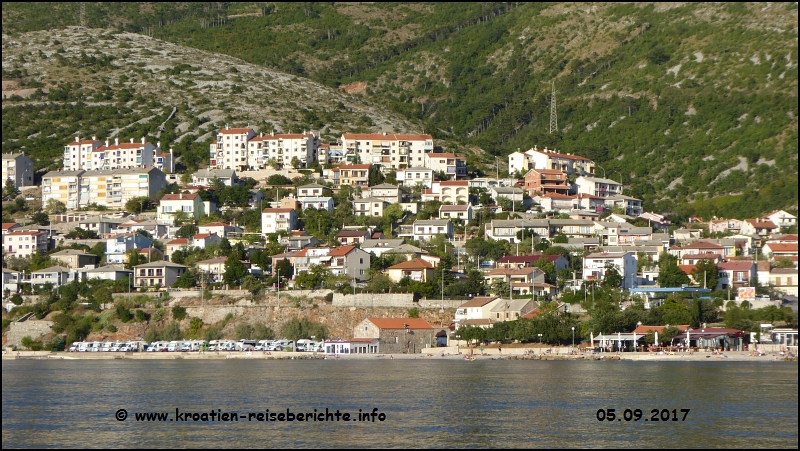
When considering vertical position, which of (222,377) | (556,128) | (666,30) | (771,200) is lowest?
(222,377)

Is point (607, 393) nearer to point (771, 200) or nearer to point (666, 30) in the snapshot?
point (771, 200)

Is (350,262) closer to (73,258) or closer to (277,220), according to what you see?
(277,220)

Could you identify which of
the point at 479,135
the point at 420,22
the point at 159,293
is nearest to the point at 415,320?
the point at 159,293

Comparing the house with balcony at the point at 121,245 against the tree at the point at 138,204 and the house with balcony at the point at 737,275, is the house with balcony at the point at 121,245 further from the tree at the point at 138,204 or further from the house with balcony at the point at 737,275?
the house with balcony at the point at 737,275

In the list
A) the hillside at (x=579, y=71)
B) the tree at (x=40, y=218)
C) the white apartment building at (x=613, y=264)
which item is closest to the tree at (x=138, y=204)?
the tree at (x=40, y=218)

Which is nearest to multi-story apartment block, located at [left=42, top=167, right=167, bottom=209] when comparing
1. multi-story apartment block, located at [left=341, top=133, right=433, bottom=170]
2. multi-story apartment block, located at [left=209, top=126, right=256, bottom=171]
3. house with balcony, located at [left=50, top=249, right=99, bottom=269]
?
multi-story apartment block, located at [left=209, top=126, right=256, bottom=171]
